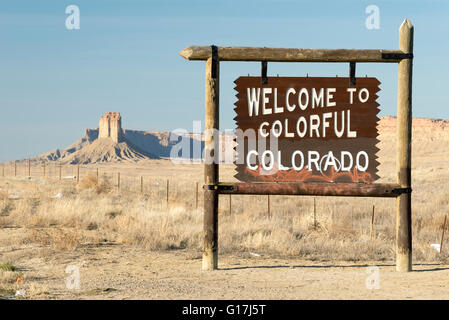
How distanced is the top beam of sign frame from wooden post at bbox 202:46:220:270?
22 centimetres

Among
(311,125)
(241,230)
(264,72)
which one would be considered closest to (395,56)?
(311,125)

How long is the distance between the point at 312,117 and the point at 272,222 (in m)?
6.80

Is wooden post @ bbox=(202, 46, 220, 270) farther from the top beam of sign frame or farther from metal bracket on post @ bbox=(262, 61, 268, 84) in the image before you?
metal bracket on post @ bbox=(262, 61, 268, 84)

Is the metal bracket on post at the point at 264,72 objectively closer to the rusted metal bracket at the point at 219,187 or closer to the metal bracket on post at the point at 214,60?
the metal bracket on post at the point at 214,60

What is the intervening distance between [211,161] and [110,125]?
153m

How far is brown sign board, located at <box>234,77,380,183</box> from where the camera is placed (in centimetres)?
970

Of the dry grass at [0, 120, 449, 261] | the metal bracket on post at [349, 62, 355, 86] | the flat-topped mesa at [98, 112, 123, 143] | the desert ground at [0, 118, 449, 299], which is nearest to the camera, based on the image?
the desert ground at [0, 118, 449, 299]

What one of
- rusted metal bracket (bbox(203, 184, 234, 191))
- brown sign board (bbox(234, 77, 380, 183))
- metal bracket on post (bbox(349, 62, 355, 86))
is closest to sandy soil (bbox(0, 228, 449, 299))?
rusted metal bracket (bbox(203, 184, 234, 191))

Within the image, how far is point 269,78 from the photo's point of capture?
977 cm

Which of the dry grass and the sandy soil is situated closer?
the sandy soil

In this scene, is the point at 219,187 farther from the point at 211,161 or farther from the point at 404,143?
the point at 404,143

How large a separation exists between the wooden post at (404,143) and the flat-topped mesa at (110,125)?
145 m
